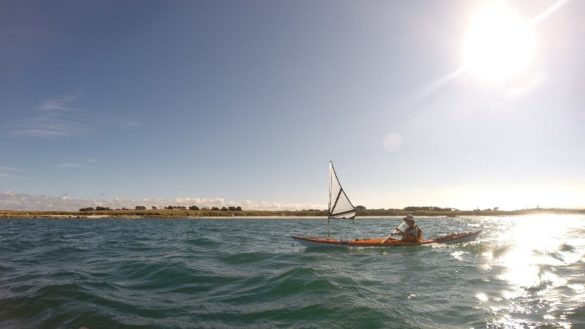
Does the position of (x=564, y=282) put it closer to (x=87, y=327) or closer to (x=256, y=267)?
(x=256, y=267)

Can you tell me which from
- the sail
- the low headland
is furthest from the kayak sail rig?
the low headland

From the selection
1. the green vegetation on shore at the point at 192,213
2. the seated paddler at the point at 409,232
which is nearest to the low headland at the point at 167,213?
the green vegetation on shore at the point at 192,213

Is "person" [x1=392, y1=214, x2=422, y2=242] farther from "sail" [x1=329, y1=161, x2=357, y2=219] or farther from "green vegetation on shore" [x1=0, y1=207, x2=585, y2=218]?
"green vegetation on shore" [x1=0, y1=207, x2=585, y2=218]

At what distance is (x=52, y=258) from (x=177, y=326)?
56.8ft

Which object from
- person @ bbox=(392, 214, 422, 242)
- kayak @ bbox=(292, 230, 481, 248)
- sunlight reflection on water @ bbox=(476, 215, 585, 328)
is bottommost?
sunlight reflection on water @ bbox=(476, 215, 585, 328)

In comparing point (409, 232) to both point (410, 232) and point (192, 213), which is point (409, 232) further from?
point (192, 213)

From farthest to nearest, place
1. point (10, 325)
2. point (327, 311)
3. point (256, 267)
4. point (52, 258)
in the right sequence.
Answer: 1. point (52, 258)
2. point (256, 267)
3. point (327, 311)
4. point (10, 325)

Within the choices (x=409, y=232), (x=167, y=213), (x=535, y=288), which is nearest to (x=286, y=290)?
(x=535, y=288)

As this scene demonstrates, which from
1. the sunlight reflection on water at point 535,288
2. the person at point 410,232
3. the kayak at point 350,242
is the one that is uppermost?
the person at point 410,232

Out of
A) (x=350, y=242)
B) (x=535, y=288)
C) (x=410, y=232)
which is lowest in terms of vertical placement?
(x=535, y=288)

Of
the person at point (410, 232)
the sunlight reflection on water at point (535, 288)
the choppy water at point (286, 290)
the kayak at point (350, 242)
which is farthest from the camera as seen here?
the person at point (410, 232)

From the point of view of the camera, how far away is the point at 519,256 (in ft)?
81.7

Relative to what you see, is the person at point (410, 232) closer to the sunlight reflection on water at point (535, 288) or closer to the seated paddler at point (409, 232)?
the seated paddler at point (409, 232)

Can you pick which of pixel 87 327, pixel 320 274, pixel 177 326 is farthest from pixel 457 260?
pixel 87 327
